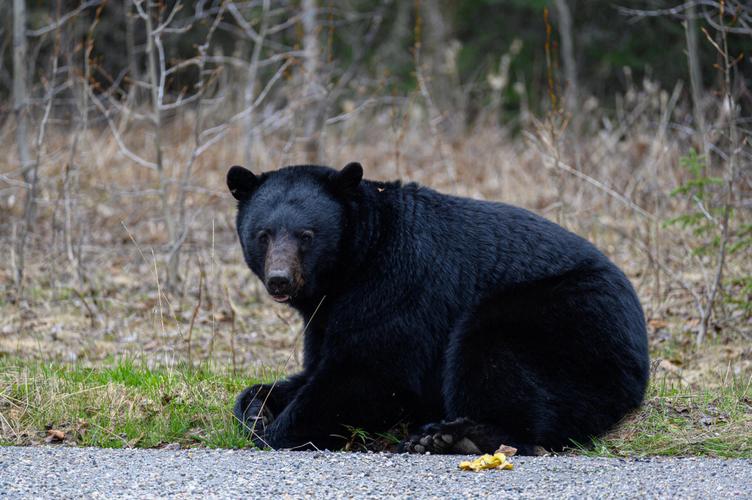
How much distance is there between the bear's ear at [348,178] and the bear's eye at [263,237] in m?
0.47

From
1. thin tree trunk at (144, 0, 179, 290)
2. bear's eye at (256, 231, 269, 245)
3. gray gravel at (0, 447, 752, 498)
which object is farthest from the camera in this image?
thin tree trunk at (144, 0, 179, 290)

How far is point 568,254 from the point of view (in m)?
5.24

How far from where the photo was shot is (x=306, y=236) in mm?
5078

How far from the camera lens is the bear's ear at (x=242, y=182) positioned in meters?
5.29

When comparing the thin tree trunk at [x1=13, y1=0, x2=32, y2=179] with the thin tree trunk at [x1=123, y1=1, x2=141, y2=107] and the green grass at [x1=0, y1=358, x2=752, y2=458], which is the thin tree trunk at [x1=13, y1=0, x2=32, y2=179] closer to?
the thin tree trunk at [x1=123, y1=1, x2=141, y2=107]

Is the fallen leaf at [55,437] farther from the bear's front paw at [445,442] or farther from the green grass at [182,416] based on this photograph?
the bear's front paw at [445,442]

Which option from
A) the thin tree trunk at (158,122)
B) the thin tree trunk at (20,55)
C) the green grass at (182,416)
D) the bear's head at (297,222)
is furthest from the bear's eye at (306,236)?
the thin tree trunk at (20,55)

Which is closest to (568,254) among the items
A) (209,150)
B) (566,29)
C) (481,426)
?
(481,426)

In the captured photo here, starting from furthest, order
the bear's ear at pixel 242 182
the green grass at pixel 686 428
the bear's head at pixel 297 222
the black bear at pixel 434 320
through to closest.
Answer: the bear's ear at pixel 242 182 < the bear's head at pixel 297 222 < the black bear at pixel 434 320 < the green grass at pixel 686 428

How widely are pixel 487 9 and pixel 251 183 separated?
2111cm

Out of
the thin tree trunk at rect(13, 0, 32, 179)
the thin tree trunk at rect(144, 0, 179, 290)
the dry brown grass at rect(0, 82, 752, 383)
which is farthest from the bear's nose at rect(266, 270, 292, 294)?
the thin tree trunk at rect(13, 0, 32, 179)

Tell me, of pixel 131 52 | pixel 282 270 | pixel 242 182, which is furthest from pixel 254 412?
pixel 131 52

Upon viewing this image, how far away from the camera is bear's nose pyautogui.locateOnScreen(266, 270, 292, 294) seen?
4.81 m

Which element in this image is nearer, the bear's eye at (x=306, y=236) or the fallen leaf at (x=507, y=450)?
the fallen leaf at (x=507, y=450)
